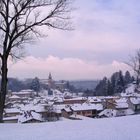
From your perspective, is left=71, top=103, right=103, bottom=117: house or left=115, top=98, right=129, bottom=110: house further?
left=115, top=98, right=129, bottom=110: house

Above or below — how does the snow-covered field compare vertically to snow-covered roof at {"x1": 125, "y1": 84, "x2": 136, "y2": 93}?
below

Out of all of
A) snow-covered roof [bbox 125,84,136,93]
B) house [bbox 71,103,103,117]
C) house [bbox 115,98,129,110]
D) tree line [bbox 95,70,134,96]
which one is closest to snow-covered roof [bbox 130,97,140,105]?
house [bbox 115,98,129,110]

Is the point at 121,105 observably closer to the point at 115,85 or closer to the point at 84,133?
the point at 115,85

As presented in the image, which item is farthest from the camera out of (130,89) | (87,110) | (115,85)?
(115,85)

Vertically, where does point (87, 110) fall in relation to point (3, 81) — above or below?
below

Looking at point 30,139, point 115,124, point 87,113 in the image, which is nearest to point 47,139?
point 30,139

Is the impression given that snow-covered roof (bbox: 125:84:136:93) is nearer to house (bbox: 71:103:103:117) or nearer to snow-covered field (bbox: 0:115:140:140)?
house (bbox: 71:103:103:117)

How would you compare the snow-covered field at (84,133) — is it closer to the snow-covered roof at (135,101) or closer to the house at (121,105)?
the house at (121,105)

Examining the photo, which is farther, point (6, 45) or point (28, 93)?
point (28, 93)

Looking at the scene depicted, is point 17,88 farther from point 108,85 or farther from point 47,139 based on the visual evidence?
point 47,139

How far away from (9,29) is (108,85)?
10283 cm

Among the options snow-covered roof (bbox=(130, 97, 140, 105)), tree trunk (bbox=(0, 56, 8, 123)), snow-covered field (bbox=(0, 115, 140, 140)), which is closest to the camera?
snow-covered field (bbox=(0, 115, 140, 140))

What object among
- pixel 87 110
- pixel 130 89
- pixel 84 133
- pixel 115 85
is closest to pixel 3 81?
pixel 84 133

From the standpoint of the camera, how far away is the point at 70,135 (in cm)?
910
